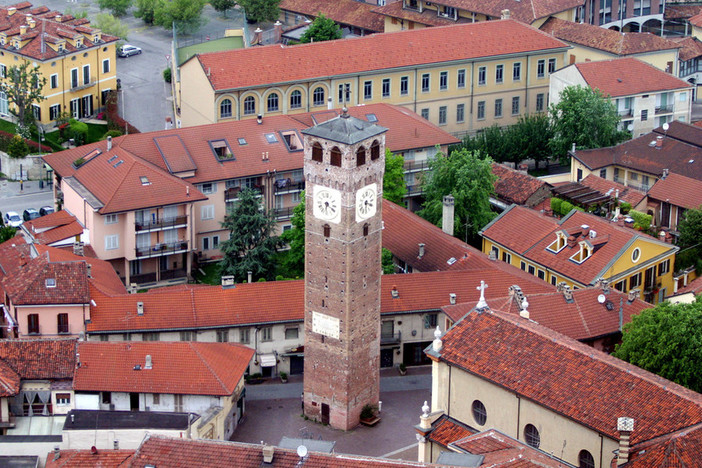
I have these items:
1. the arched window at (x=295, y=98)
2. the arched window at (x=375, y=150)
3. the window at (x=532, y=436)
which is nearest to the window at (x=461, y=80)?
the arched window at (x=295, y=98)

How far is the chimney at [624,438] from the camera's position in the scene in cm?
8219

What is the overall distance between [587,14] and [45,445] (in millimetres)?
99207

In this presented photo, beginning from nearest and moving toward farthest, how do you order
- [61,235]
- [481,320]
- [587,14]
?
[481,320]
[61,235]
[587,14]

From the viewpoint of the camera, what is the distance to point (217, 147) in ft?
431

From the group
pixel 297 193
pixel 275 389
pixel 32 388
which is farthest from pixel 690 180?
pixel 32 388

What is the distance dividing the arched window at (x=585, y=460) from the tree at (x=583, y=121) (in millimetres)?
58981

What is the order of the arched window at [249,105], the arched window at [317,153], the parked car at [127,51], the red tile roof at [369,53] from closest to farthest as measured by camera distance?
1. the arched window at [317,153]
2. the red tile roof at [369,53]
3. the arched window at [249,105]
4. the parked car at [127,51]

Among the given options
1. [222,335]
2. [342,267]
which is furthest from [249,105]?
[342,267]

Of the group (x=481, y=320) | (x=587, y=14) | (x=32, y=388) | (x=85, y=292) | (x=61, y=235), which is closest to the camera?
(x=481, y=320)

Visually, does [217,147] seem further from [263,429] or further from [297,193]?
[263,429]

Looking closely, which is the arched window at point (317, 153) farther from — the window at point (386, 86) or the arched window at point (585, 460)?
the window at point (386, 86)

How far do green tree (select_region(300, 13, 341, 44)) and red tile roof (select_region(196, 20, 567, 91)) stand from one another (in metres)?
17.2

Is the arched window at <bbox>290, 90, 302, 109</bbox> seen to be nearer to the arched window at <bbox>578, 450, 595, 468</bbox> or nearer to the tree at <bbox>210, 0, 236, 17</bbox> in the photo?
the tree at <bbox>210, 0, 236, 17</bbox>

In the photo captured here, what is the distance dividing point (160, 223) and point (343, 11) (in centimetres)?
6049
